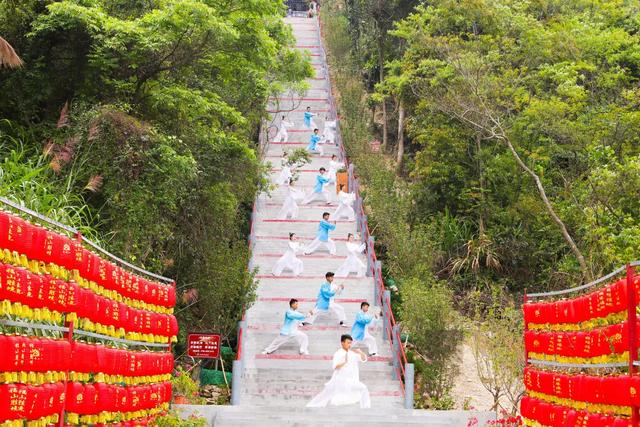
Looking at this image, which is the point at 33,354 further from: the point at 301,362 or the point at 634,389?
A: the point at 301,362

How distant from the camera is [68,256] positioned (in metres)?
11.9

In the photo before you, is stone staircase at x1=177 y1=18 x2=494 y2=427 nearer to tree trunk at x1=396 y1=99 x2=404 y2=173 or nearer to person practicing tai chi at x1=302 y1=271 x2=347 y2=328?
person practicing tai chi at x1=302 y1=271 x2=347 y2=328

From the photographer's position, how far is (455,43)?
29328mm

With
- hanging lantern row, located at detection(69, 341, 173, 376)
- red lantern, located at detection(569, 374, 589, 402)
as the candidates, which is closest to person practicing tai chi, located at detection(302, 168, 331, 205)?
hanging lantern row, located at detection(69, 341, 173, 376)

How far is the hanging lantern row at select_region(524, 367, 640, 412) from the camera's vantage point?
38.1 feet

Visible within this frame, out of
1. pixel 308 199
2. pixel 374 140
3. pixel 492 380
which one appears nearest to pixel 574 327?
pixel 492 380

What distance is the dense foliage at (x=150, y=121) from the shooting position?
19594 mm

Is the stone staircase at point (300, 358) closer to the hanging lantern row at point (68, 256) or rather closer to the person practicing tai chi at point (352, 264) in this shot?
the person practicing tai chi at point (352, 264)

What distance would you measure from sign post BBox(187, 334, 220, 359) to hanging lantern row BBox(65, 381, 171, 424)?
11.4 feet

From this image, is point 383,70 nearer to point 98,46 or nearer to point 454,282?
point 454,282

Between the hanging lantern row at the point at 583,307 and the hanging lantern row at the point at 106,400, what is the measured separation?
544cm

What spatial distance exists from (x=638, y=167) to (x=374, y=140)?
17.5m

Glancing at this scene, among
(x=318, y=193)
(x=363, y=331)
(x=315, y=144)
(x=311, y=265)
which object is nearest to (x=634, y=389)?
(x=363, y=331)

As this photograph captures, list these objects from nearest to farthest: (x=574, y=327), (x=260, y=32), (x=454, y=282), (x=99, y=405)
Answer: (x=99, y=405) → (x=574, y=327) → (x=260, y=32) → (x=454, y=282)
